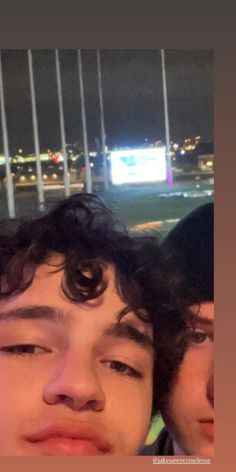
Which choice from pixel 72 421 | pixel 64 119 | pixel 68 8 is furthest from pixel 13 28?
pixel 72 421

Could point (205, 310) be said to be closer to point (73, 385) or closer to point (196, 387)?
point (196, 387)

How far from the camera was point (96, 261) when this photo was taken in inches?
78.2

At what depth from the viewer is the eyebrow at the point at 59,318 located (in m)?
1.96

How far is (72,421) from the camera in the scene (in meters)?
1.99

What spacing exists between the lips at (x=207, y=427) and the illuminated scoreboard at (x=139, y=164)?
753 mm

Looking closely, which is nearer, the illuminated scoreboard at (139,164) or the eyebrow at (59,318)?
the eyebrow at (59,318)

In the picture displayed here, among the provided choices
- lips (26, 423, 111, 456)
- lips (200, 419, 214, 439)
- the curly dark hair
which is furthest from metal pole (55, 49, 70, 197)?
lips (200, 419, 214, 439)

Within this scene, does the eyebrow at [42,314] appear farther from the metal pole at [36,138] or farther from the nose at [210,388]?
the nose at [210,388]

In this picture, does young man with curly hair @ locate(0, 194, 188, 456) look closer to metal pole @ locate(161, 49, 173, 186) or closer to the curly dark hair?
the curly dark hair

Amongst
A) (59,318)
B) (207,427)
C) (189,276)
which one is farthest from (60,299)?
(207,427)

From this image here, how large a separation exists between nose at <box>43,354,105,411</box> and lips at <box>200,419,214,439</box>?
0.34 m

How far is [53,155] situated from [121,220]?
Result: 292mm

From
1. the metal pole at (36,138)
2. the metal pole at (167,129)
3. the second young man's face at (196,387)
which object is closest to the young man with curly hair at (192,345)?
the second young man's face at (196,387)

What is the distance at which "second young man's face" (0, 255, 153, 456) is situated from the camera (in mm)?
1963
